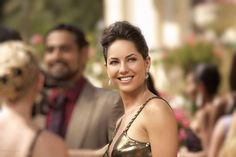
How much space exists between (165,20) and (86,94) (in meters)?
13.6

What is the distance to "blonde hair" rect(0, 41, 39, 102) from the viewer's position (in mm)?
3805

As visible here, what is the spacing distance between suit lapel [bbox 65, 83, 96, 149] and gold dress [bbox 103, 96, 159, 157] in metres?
1.94

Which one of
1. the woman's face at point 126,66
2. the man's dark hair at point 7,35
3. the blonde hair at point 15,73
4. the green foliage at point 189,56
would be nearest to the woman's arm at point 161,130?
the woman's face at point 126,66

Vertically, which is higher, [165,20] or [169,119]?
[169,119]

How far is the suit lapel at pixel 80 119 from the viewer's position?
5828 millimetres

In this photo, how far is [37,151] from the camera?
375 centimetres

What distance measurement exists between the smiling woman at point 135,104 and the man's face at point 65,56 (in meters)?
2.42

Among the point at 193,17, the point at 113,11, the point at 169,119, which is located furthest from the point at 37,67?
the point at 193,17

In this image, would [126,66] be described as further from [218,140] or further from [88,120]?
[218,140]

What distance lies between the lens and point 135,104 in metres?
3.90

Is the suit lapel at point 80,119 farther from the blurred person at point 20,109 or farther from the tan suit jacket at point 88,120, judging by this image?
the blurred person at point 20,109

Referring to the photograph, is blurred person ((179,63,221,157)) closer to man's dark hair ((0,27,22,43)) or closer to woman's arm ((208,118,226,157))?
woman's arm ((208,118,226,157))

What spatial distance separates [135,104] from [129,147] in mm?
232

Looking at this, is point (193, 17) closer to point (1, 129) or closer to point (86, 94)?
point (86, 94)
